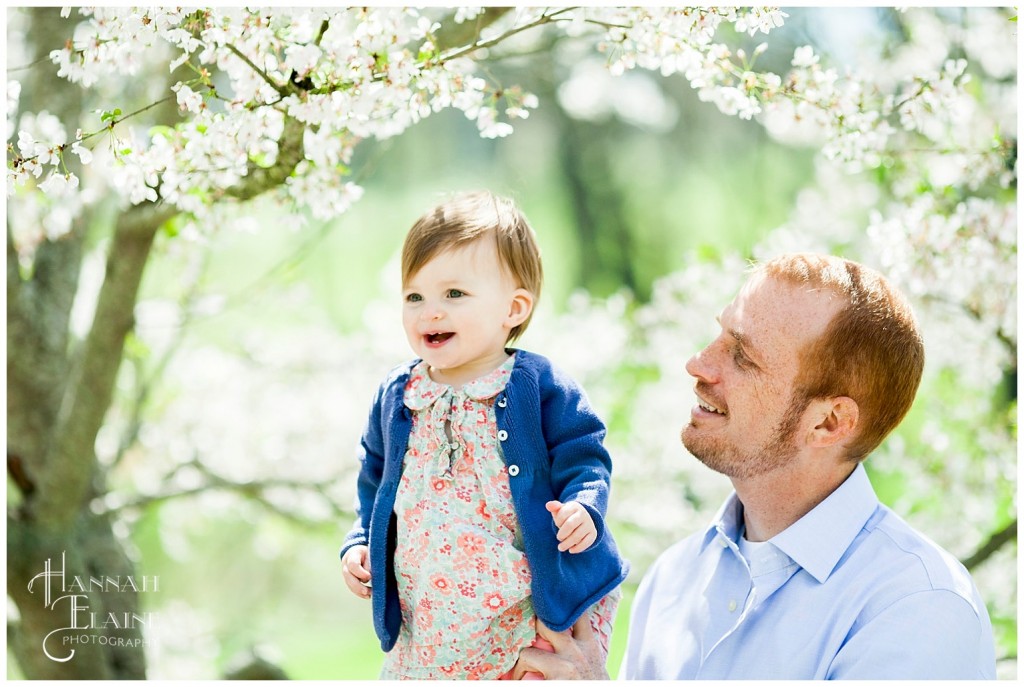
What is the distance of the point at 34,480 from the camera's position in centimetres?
320

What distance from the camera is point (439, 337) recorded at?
74.3 inches

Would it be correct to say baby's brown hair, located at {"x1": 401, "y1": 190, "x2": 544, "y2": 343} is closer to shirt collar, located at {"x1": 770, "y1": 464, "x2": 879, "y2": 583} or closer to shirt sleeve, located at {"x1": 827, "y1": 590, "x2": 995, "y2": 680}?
shirt collar, located at {"x1": 770, "y1": 464, "x2": 879, "y2": 583}

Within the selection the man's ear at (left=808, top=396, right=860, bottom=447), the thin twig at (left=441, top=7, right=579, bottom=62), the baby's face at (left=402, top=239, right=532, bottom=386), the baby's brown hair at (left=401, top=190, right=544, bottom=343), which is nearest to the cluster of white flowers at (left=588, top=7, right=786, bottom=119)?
the thin twig at (left=441, top=7, right=579, bottom=62)

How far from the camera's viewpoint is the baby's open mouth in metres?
1.88

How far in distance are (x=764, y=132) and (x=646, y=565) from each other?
6.64 meters

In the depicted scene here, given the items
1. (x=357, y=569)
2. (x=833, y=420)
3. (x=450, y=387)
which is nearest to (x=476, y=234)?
(x=450, y=387)

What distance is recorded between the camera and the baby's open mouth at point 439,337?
188 centimetres

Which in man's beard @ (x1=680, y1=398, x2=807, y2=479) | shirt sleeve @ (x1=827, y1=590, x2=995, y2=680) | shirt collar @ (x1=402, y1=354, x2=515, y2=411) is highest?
shirt collar @ (x1=402, y1=354, x2=515, y2=411)

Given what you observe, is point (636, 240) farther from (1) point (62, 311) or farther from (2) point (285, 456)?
(1) point (62, 311)

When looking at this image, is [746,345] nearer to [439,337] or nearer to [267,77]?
[439,337]

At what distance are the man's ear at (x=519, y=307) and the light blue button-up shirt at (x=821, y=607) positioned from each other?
0.60m

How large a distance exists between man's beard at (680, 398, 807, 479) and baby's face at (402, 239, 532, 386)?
43 cm

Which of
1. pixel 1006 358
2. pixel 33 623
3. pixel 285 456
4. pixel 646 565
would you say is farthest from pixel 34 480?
pixel 1006 358

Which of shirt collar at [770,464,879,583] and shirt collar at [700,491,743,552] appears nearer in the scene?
shirt collar at [770,464,879,583]
